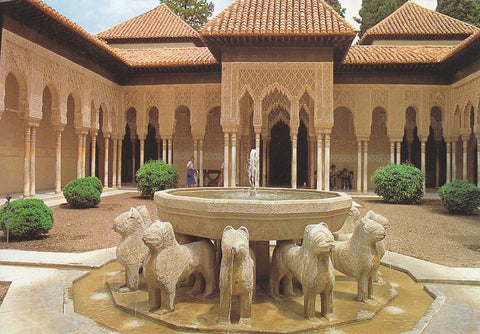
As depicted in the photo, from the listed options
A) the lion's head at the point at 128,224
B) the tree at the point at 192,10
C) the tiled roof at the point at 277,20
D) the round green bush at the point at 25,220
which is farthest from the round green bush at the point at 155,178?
the tree at the point at 192,10

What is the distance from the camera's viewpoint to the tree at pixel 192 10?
34500 millimetres

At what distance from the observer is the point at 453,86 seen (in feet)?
57.4

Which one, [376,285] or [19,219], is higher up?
[19,219]

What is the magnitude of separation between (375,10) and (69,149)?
1094 inches

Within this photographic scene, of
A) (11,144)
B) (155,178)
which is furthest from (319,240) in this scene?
(11,144)

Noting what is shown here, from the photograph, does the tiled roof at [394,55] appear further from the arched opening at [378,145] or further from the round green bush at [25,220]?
the round green bush at [25,220]

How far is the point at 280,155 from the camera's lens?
74.1ft

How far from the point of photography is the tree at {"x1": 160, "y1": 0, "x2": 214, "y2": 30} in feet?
113

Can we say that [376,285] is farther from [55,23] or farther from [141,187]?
[55,23]

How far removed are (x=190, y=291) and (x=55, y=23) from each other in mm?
11971

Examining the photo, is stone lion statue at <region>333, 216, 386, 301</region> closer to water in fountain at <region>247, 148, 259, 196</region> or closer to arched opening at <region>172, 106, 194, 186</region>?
water in fountain at <region>247, 148, 259, 196</region>

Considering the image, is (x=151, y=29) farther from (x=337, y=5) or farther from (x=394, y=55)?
(x=337, y=5)

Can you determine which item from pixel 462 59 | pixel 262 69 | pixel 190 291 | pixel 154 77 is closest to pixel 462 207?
pixel 462 59

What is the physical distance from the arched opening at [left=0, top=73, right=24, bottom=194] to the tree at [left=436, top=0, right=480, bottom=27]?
30015 millimetres
